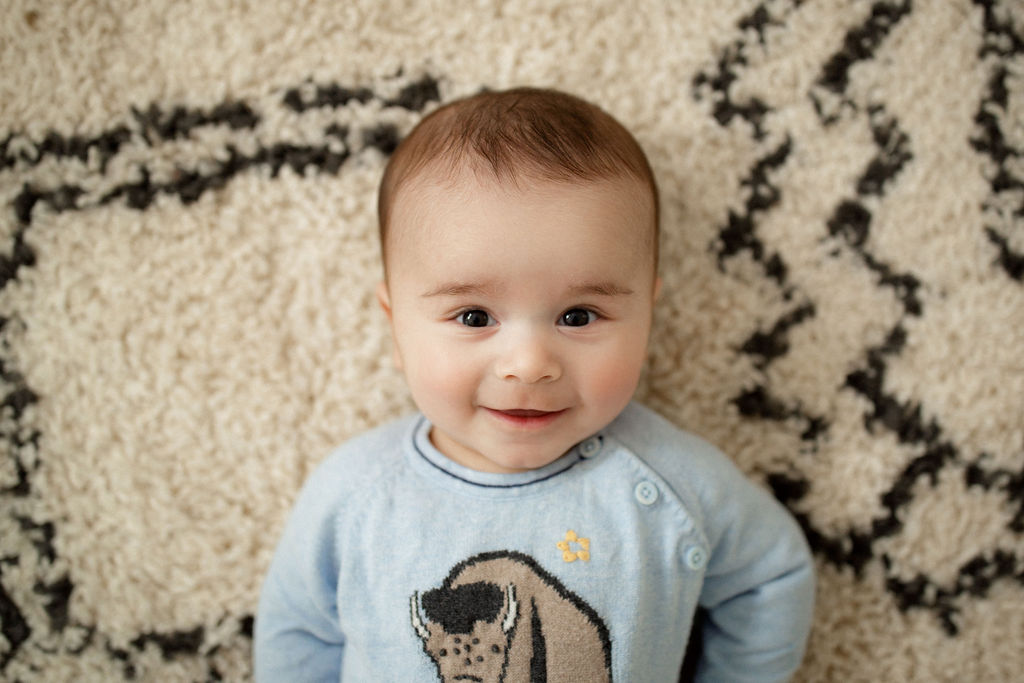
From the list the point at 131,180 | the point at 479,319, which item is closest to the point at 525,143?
the point at 479,319

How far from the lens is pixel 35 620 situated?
2.99ft

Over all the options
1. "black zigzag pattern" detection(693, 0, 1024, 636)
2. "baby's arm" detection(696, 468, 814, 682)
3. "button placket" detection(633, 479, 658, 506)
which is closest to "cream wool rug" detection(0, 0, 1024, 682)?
"black zigzag pattern" detection(693, 0, 1024, 636)

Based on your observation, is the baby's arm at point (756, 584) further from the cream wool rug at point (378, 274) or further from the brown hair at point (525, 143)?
the brown hair at point (525, 143)

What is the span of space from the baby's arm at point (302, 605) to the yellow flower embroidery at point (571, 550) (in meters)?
0.25

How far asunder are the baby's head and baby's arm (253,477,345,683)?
19 cm

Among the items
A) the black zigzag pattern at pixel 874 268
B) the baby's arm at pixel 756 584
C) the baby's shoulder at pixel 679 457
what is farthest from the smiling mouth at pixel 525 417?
the black zigzag pattern at pixel 874 268

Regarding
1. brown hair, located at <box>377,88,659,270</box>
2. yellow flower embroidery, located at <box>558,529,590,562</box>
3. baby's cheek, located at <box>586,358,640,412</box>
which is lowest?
yellow flower embroidery, located at <box>558,529,590,562</box>

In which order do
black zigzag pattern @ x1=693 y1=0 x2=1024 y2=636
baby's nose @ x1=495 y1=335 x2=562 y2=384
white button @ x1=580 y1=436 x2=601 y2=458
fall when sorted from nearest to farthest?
baby's nose @ x1=495 y1=335 x2=562 y2=384 < white button @ x1=580 y1=436 x2=601 y2=458 < black zigzag pattern @ x1=693 y1=0 x2=1024 y2=636

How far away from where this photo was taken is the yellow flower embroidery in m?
0.74

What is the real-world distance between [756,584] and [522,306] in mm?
420

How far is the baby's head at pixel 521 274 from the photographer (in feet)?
2.27

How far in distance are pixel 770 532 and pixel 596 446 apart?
0.22 meters

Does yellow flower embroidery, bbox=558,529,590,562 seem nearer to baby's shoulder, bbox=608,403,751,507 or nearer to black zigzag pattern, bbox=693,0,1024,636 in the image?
baby's shoulder, bbox=608,403,751,507

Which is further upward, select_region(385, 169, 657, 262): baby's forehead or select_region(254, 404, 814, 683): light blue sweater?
select_region(385, 169, 657, 262): baby's forehead
